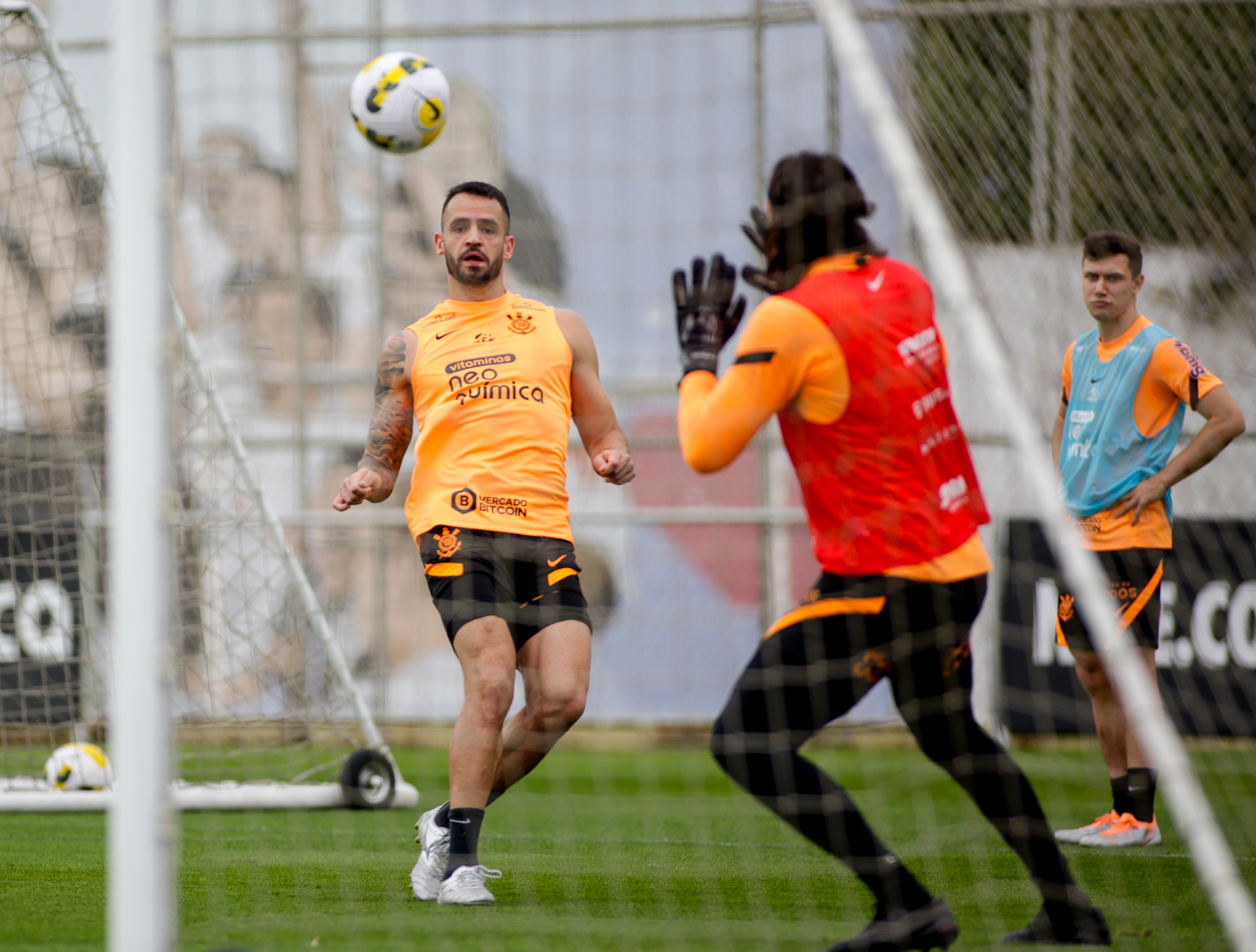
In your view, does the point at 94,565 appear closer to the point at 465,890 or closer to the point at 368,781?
the point at 368,781

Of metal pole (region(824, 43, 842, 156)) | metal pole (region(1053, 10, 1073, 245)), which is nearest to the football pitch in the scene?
metal pole (region(1053, 10, 1073, 245))

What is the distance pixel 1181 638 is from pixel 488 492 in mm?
6175

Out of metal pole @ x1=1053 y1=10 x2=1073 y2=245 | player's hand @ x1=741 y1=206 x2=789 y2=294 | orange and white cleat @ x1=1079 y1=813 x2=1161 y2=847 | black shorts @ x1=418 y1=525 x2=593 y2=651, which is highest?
metal pole @ x1=1053 y1=10 x2=1073 y2=245

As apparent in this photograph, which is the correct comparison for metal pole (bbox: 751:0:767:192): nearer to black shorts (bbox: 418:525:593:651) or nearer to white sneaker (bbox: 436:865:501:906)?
black shorts (bbox: 418:525:593:651)

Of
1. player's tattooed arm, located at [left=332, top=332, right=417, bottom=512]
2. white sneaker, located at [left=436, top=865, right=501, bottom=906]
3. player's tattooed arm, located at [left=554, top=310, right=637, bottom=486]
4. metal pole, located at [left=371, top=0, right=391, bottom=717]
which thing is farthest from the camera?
metal pole, located at [left=371, top=0, right=391, bottom=717]

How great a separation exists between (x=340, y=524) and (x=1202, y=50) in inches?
293

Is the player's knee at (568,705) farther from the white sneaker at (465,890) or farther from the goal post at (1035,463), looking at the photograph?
the goal post at (1035,463)

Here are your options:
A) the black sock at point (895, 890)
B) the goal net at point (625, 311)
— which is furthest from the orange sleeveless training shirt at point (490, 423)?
the goal net at point (625, 311)

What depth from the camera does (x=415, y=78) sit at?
5344mm

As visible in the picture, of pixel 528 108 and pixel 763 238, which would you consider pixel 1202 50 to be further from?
pixel 763 238

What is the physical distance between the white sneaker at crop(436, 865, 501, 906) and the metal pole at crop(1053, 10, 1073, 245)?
7.87 metres

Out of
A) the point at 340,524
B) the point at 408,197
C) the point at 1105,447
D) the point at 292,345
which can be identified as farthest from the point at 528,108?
the point at 1105,447

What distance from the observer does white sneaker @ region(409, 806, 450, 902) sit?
4.23m

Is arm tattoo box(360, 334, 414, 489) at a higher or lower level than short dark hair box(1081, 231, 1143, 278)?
lower
